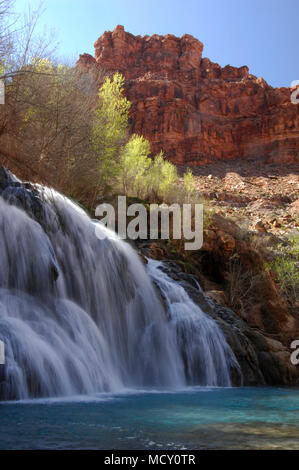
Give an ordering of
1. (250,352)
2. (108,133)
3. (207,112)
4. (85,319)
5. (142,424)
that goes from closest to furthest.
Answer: (142,424), (85,319), (250,352), (108,133), (207,112)

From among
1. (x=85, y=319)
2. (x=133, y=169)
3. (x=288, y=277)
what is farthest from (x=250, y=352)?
(x=133, y=169)

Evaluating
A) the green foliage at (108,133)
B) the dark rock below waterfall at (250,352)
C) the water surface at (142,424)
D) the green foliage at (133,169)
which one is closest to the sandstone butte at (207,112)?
the green foliage at (133,169)

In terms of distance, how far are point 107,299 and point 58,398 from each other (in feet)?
15.0

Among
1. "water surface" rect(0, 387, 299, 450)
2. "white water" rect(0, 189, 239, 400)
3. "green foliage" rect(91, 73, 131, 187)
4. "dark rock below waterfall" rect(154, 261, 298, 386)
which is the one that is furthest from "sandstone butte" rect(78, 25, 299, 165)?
"water surface" rect(0, 387, 299, 450)

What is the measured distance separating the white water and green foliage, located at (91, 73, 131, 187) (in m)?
8.10

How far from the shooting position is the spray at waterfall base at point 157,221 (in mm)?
21453

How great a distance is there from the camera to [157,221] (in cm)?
2236

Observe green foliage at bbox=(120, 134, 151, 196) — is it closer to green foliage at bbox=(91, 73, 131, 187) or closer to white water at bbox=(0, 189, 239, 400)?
green foliage at bbox=(91, 73, 131, 187)

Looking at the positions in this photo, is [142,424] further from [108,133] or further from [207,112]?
[207,112]

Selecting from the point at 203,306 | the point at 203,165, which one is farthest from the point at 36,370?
the point at 203,165

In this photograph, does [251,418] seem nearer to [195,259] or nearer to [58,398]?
[58,398]

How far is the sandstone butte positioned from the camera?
84.6 metres

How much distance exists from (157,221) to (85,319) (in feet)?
43.3
